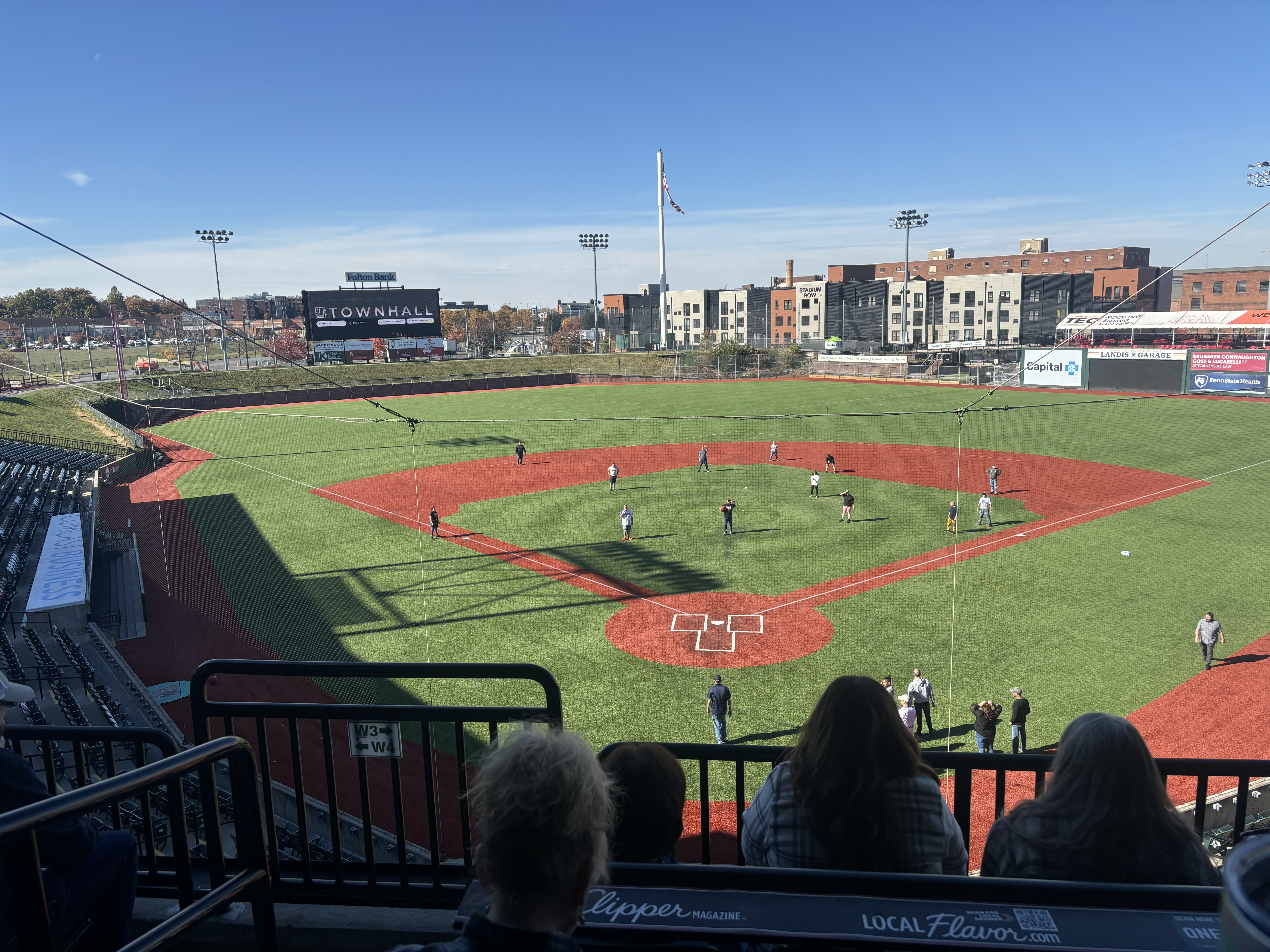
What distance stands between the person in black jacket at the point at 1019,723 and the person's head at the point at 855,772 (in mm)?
10758

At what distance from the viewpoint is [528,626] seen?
18.9 meters

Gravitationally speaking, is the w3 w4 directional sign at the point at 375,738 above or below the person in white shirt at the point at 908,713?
above

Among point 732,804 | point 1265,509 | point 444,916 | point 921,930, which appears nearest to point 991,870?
point 921,930

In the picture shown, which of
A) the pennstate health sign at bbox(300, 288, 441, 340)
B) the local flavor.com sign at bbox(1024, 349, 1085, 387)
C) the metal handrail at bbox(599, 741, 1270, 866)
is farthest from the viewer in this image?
the pennstate health sign at bbox(300, 288, 441, 340)

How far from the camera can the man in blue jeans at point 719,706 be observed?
514 inches

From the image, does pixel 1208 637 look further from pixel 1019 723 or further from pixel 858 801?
pixel 858 801

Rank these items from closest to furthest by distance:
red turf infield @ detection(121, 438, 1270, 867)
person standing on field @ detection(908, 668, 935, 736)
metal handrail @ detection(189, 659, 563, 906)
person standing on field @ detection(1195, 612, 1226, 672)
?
metal handrail @ detection(189, 659, 563, 906), red turf infield @ detection(121, 438, 1270, 867), person standing on field @ detection(908, 668, 935, 736), person standing on field @ detection(1195, 612, 1226, 672)

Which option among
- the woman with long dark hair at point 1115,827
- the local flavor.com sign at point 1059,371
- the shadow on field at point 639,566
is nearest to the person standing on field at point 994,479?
the shadow on field at point 639,566

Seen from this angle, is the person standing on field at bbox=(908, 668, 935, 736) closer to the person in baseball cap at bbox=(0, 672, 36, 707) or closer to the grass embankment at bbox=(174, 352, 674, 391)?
the person in baseball cap at bbox=(0, 672, 36, 707)

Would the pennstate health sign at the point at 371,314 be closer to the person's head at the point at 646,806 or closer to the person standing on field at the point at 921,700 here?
the person standing on field at the point at 921,700

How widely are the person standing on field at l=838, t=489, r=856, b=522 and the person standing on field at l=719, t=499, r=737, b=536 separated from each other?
3.59 m

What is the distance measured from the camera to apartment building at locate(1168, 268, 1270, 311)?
78.6 metres

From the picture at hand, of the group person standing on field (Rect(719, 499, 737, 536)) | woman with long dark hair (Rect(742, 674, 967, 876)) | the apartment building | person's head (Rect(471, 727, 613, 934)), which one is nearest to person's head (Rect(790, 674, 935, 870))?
woman with long dark hair (Rect(742, 674, 967, 876))

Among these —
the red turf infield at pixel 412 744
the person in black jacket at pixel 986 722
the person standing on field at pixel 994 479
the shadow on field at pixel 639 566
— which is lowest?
the red turf infield at pixel 412 744
